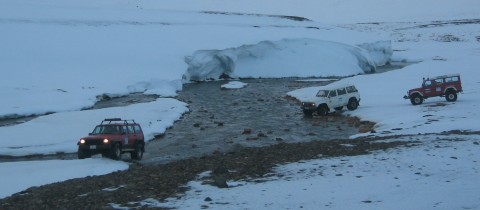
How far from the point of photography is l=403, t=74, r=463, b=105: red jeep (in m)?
31.2

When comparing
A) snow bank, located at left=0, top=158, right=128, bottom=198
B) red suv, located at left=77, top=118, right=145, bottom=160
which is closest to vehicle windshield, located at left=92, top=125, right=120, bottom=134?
red suv, located at left=77, top=118, right=145, bottom=160

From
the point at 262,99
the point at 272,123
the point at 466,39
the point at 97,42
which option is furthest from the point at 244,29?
the point at 466,39

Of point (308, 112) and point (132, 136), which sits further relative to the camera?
point (308, 112)

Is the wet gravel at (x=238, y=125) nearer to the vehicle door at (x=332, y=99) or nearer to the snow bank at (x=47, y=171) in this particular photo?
the vehicle door at (x=332, y=99)

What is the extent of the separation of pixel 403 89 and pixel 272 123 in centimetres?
1442

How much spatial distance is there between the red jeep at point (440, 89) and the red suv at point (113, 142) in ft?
57.1

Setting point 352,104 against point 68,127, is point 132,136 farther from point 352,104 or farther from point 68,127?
point 352,104

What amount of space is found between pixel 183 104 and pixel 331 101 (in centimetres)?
936

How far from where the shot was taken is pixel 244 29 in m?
65.1

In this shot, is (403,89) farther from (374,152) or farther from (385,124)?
(374,152)

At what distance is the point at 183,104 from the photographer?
3600 centimetres

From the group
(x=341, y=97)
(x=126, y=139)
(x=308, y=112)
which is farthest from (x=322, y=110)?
(x=126, y=139)

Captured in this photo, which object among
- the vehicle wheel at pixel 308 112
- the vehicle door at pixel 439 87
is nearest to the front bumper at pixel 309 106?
the vehicle wheel at pixel 308 112

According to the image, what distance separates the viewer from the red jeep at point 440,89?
31.2 metres
